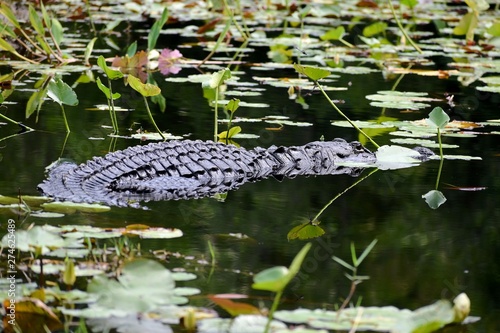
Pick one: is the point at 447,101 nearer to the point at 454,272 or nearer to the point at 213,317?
the point at 454,272

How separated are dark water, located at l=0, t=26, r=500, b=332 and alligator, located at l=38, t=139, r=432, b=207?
0.41 ft

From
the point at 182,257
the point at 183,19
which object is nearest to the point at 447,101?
the point at 182,257

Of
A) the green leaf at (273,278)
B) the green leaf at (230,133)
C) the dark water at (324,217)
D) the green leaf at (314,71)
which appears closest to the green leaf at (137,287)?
the dark water at (324,217)

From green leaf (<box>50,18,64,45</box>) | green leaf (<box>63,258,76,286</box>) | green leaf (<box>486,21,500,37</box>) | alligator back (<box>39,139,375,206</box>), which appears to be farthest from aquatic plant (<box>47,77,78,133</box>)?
green leaf (<box>486,21,500,37</box>)

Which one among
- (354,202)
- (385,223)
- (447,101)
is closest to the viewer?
(385,223)

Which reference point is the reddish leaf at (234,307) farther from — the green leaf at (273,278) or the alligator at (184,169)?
the alligator at (184,169)

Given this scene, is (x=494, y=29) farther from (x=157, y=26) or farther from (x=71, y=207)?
(x=71, y=207)

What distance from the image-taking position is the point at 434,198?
4285 millimetres

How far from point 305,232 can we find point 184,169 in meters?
1.05

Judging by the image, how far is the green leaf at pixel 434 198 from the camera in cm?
421

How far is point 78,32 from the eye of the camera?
10086 mm

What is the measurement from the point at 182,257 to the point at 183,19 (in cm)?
877

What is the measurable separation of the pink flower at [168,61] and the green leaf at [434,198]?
12.1 ft

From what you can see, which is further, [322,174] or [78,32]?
[78,32]
